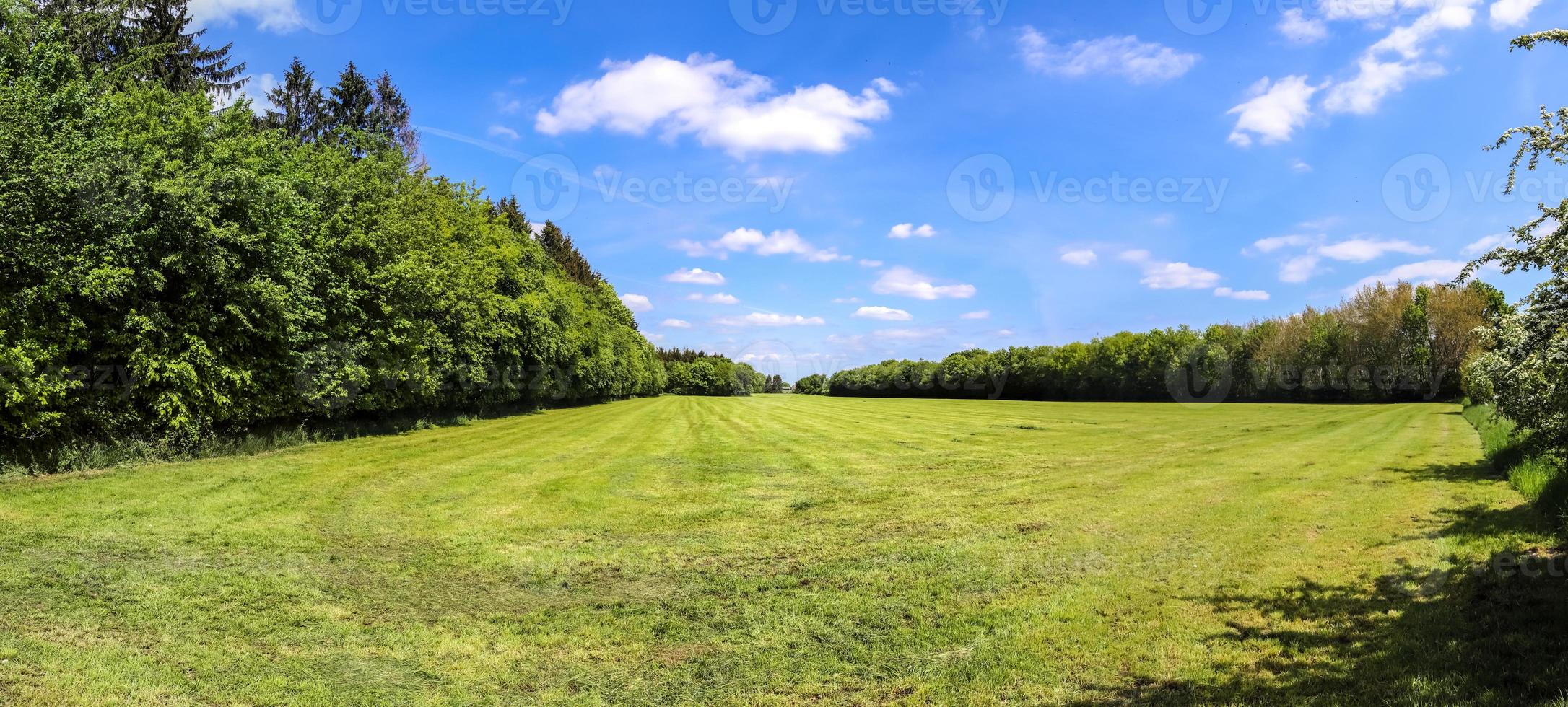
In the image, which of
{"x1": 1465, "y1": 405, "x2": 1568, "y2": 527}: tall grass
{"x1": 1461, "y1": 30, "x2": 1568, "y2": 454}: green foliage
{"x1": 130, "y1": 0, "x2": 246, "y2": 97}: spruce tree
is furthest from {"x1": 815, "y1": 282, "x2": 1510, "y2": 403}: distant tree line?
{"x1": 130, "y1": 0, "x2": 246, "y2": 97}: spruce tree

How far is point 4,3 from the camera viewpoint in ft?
50.5

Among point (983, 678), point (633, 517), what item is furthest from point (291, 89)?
point (983, 678)

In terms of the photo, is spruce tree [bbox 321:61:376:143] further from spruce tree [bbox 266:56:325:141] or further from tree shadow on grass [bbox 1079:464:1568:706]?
tree shadow on grass [bbox 1079:464:1568:706]

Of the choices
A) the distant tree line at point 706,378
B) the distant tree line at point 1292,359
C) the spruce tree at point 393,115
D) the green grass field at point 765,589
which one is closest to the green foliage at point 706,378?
the distant tree line at point 706,378

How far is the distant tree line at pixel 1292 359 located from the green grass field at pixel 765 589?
56.7 m

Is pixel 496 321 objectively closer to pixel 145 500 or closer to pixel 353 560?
pixel 145 500

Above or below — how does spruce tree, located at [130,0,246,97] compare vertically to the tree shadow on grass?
above

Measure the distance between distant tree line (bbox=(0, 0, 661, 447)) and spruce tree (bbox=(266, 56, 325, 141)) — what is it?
1331cm

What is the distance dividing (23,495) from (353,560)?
7782 millimetres

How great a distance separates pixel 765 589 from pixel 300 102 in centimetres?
5535

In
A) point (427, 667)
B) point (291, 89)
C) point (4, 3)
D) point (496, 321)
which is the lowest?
point (427, 667)

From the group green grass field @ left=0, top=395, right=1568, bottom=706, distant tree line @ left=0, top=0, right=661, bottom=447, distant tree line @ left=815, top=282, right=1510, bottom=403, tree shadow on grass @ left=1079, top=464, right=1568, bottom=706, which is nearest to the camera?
tree shadow on grass @ left=1079, top=464, right=1568, bottom=706

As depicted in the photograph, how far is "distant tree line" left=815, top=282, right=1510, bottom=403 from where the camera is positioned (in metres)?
65.2

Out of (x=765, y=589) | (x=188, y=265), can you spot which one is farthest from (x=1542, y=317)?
(x=188, y=265)
